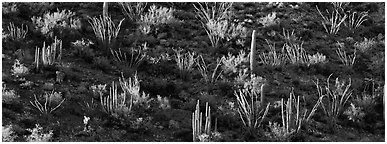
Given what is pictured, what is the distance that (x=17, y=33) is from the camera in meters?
13.1

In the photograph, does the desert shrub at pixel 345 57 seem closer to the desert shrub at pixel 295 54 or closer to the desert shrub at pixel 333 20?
the desert shrub at pixel 333 20

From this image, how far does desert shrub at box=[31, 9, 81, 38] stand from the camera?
13602 mm

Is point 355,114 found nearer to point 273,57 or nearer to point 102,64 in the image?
point 273,57

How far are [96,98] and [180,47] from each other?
288 centimetres

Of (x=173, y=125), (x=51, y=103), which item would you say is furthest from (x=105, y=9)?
(x=173, y=125)

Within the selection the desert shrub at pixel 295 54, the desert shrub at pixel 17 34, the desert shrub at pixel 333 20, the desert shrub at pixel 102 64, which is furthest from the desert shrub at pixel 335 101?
the desert shrub at pixel 17 34

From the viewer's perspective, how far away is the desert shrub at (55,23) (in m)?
13.6

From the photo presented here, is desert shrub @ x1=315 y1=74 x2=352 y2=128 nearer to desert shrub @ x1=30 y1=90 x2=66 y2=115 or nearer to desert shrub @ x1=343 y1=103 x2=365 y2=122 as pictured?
desert shrub @ x1=343 y1=103 x2=365 y2=122

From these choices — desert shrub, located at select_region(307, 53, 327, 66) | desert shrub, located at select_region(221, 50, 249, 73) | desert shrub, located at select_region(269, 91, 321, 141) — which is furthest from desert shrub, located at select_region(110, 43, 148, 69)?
desert shrub, located at select_region(307, 53, 327, 66)

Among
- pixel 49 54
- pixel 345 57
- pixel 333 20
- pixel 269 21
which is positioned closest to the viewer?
pixel 49 54

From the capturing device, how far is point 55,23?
13.9 metres

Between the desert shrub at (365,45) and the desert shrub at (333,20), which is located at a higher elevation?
the desert shrub at (333,20)

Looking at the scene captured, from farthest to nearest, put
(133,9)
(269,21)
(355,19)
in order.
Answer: (355,19)
(133,9)
(269,21)

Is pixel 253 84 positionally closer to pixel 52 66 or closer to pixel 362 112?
pixel 362 112
